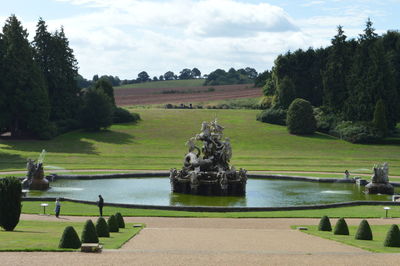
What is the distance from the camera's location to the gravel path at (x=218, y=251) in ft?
71.2

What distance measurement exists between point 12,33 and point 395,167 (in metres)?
55.7

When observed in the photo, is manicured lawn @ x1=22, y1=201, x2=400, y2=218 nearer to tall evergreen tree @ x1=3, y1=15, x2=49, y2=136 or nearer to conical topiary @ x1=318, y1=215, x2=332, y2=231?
conical topiary @ x1=318, y1=215, x2=332, y2=231

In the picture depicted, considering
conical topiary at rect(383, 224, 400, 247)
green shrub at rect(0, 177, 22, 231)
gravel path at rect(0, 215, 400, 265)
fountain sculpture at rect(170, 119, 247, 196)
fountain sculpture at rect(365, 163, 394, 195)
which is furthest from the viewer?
fountain sculpture at rect(365, 163, 394, 195)

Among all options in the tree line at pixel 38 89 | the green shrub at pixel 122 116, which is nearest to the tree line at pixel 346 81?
the green shrub at pixel 122 116

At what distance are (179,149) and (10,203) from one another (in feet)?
192

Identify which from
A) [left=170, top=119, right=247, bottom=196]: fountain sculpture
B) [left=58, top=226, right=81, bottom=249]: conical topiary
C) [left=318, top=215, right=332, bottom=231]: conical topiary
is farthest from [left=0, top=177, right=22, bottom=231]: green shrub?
[left=170, top=119, right=247, bottom=196]: fountain sculpture

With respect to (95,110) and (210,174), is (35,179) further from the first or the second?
(95,110)

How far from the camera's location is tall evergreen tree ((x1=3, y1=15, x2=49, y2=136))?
9131 centimetres

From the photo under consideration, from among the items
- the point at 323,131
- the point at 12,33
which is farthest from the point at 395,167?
the point at 12,33

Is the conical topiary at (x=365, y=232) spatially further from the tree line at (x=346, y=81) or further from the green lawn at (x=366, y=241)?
the tree line at (x=346, y=81)

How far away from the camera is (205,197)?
1861 inches

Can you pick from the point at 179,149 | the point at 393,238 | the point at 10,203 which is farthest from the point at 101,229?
the point at 179,149

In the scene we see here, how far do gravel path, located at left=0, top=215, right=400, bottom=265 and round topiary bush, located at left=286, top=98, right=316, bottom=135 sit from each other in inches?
2648

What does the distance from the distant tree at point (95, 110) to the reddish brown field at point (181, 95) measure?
3330 centimetres
